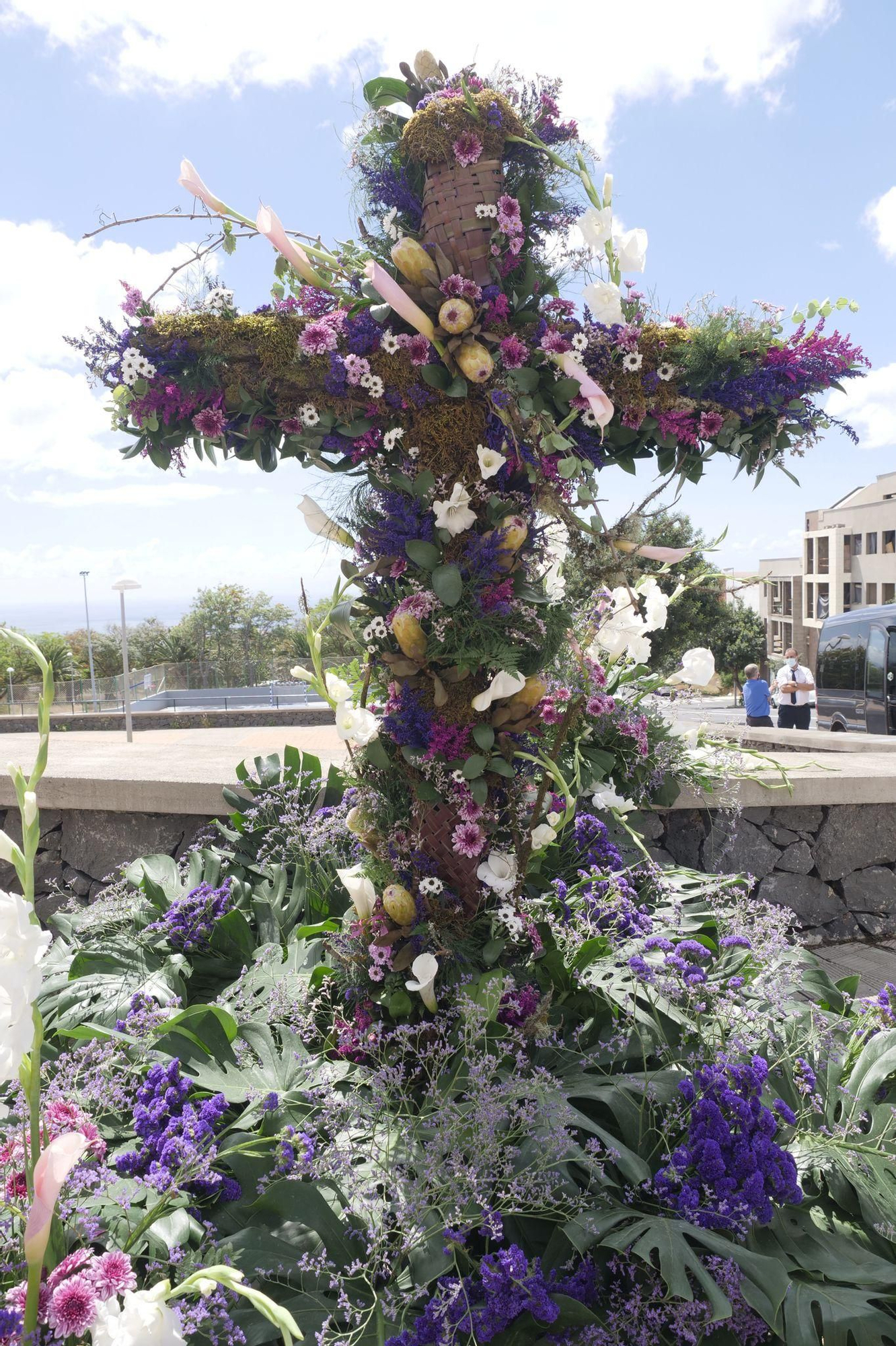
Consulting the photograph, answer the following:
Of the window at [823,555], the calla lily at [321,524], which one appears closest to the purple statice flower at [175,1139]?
the calla lily at [321,524]

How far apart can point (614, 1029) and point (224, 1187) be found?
0.86m

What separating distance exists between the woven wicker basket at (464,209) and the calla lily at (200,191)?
42 cm

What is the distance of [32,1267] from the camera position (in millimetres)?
954

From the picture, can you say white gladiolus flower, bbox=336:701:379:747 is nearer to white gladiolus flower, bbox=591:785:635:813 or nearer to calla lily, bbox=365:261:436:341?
calla lily, bbox=365:261:436:341

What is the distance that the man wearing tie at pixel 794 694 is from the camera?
8.44 m

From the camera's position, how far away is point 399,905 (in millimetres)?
1801

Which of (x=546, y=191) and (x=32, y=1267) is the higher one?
(x=546, y=191)

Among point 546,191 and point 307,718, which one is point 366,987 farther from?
point 307,718

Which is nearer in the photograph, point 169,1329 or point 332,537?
point 169,1329

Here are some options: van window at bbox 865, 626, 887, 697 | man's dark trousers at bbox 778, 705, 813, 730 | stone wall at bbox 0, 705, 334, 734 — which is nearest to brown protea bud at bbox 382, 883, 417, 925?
man's dark trousers at bbox 778, 705, 813, 730

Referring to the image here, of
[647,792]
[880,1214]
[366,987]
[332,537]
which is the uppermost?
[332,537]

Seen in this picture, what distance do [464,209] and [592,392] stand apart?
51cm

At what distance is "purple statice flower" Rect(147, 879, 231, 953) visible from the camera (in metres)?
2.13

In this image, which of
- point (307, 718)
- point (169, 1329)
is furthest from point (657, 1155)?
point (307, 718)
